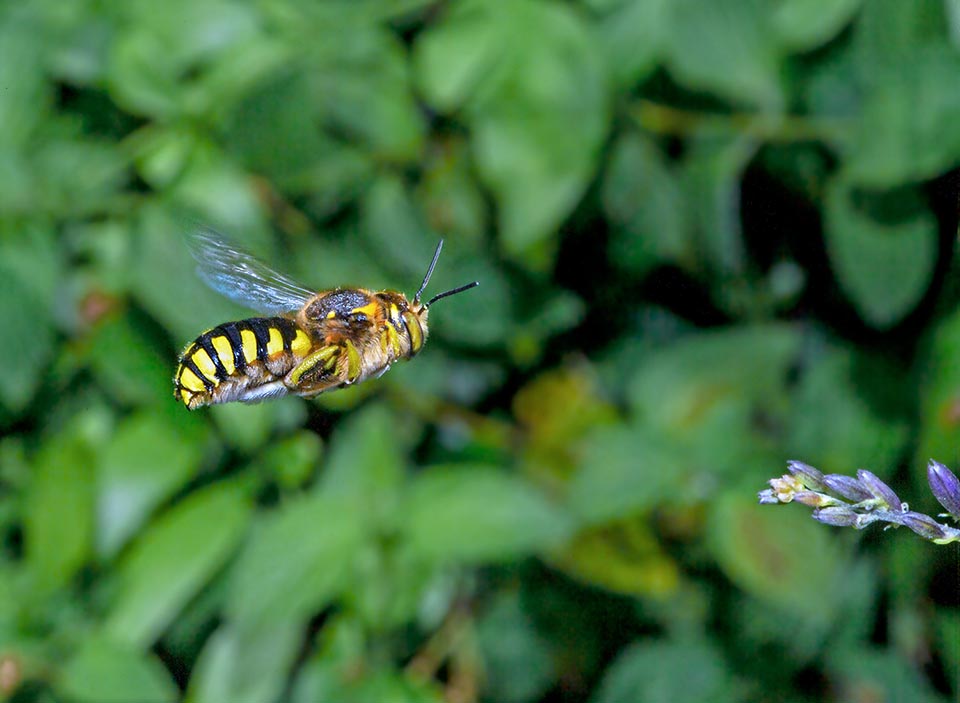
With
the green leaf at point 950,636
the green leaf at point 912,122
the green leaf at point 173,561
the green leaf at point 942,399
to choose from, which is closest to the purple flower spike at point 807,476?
the green leaf at point 942,399

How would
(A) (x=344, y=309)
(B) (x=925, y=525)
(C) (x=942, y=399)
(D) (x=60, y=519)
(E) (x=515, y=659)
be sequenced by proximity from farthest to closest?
(E) (x=515, y=659) < (D) (x=60, y=519) < (C) (x=942, y=399) < (A) (x=344, y=309) < (B) (x=925, y=525)

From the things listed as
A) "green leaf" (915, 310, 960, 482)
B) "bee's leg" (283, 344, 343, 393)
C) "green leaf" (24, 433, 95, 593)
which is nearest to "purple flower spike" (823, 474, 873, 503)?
"bee's leg" (283, 344, 343, 393)

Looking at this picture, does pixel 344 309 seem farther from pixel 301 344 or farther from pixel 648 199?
pixel 648 199

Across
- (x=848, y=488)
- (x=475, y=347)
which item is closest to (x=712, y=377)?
(x=475, y=347)

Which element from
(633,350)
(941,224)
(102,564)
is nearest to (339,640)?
(102,564)

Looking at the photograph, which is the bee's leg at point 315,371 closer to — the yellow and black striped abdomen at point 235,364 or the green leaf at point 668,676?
the yellow and black striped abdomen at point 235,364

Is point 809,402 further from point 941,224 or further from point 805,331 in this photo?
point 941,224
